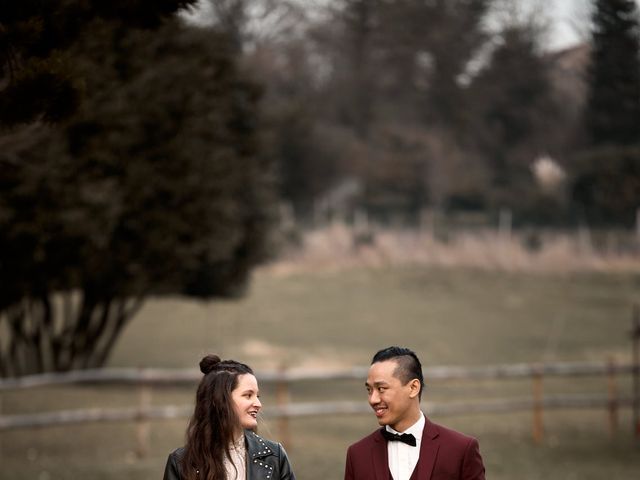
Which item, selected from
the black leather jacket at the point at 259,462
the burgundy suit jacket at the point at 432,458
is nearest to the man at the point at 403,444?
the burgundy suit jacket at the point at 432,458

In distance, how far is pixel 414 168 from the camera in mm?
47406

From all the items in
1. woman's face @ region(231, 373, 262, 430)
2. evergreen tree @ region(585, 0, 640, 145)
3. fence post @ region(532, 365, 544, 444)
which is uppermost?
evergreen tree @ region(585, 0, 640, 145)

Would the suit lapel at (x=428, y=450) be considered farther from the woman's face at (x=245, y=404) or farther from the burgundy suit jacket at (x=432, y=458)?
the woman's face at (x=245, y=404)

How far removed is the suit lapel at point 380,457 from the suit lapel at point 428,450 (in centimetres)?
12

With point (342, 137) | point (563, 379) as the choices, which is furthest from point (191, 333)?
point (342, 137)

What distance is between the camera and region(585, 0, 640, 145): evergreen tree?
21.3 metres

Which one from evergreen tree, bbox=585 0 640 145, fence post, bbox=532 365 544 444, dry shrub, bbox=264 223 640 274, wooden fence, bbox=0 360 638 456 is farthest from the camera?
dry shrub, bbox=264 223 640 274

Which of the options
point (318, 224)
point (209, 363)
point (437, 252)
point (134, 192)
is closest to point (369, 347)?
point (437, 252)

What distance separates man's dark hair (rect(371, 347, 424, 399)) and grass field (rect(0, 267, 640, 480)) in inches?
188

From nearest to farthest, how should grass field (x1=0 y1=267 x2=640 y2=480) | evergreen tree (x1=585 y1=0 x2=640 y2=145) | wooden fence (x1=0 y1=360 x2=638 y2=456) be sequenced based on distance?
wooden fence (x1=0 y1=360 x2=638 y2=456)
grass field (x1=0 y1=267 x2=640 y2=480)
evergreen tree (x1=585 y1=0 x2=640 y2=145)

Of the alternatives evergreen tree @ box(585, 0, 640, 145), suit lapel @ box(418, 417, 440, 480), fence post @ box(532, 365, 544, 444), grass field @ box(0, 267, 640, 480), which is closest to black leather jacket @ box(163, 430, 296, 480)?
suit lapel @ box(418, 417, 440, 480)

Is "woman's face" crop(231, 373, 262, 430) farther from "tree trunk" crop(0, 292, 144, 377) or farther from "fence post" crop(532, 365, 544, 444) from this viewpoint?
"tree trunk" crop(0, 292, 144, 377)

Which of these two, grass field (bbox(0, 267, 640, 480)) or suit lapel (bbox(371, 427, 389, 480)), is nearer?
suit lapel (bbox(371, 427, 389, 480))

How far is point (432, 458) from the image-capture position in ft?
13.3
